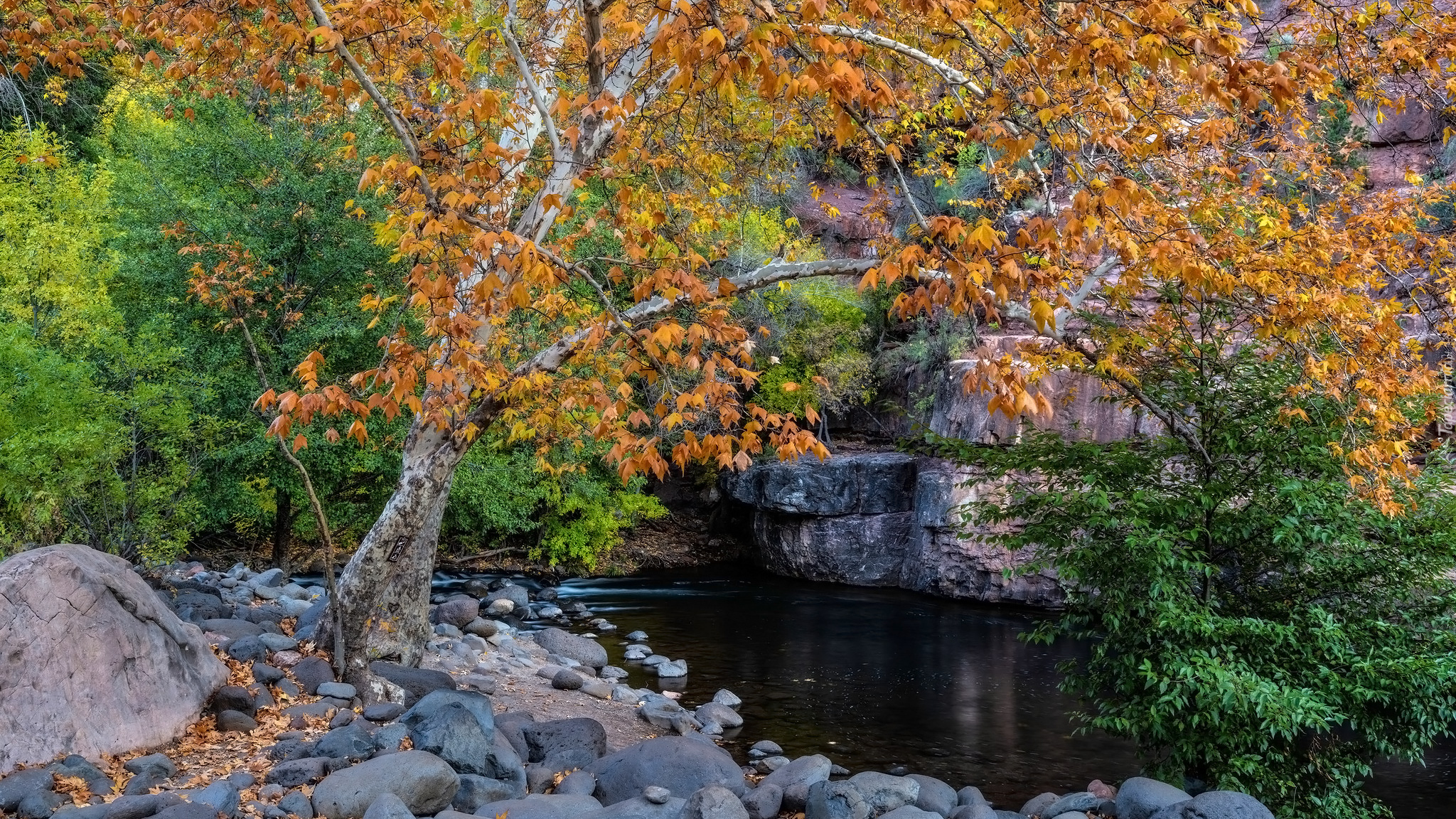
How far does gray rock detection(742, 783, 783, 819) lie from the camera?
24.0ft

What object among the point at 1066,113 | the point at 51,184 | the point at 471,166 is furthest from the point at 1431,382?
the point at 51,184

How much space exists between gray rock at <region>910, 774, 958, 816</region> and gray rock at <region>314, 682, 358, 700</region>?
4678mm

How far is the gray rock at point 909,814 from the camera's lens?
267 inches

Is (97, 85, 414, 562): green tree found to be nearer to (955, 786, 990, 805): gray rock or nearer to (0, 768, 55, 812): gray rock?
(0, 768, 55, 812): gray rock

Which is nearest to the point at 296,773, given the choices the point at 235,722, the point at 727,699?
the point at 235,722

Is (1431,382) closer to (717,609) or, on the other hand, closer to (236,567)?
(717,609)

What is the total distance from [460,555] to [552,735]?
12.5 metres

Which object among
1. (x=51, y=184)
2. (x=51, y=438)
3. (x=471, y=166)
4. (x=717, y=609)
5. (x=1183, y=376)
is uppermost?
(x=51, y=184)

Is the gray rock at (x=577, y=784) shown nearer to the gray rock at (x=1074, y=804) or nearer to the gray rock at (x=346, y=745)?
the gray rock at (x=346, y=745)

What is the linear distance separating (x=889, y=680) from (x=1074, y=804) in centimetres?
525

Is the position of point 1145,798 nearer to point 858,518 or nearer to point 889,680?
point 889,680

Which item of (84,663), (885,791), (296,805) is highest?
(84,663)

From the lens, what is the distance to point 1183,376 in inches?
325

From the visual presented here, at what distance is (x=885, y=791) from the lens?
7555 mm
